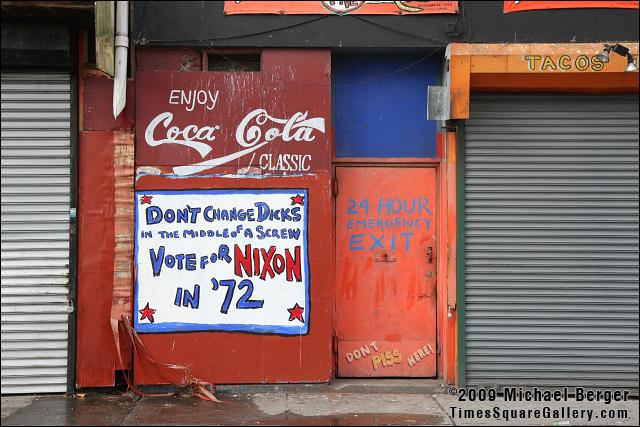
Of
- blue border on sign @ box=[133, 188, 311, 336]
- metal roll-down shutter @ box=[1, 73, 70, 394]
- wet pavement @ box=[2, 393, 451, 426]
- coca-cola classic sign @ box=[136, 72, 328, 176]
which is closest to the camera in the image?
wet pavement @ box=[2, 393, 451, 426]

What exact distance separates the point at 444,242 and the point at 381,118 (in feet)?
5.31

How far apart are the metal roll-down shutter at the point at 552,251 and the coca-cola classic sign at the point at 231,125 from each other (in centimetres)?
191

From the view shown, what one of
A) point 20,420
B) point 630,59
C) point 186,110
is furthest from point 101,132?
point 630,59

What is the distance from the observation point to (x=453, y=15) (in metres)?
8.21

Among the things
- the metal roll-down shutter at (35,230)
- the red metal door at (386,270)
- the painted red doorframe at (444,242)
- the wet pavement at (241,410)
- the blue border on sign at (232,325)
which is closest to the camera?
the wet pavement at (241,410)

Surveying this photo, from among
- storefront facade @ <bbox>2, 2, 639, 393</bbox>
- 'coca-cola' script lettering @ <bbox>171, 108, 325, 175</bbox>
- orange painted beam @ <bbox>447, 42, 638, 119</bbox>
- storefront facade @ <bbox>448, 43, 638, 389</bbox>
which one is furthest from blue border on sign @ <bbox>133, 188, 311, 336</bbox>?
orange painted beam @ <bbox>447, 42, 638, 119</bbox>

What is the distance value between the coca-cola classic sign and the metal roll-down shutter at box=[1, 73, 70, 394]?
3.43 feet

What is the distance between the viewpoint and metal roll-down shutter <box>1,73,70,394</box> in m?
7.88

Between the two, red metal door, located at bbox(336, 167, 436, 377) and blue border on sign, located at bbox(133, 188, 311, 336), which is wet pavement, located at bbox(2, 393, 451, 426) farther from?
blue border on sign, located at bbox(133, 188, 311, 336)

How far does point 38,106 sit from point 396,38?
13.2ft

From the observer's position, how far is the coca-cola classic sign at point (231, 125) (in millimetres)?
8102

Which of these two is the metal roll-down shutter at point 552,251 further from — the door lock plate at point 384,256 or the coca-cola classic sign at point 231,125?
the coca-cola classic sign at point 231,125

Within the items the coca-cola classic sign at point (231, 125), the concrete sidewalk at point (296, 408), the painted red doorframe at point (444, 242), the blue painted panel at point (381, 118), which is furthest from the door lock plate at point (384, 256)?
the concrete sidewalk at point (296, 408)

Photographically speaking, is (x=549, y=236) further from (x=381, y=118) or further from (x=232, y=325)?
(x=232, y=325)
